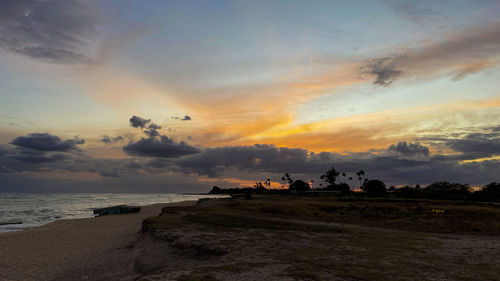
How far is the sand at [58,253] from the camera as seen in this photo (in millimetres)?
16375

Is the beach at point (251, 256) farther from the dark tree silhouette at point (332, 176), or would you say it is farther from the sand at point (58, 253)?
the dark tree silhouette at point (332, 176)

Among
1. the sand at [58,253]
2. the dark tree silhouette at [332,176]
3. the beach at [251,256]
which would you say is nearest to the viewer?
the beach at [251,256]

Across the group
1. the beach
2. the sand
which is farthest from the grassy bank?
the sand

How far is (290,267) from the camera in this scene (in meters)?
10.9

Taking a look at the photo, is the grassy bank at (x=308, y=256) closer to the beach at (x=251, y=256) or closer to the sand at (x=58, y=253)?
the beach at (x=251, y=256)

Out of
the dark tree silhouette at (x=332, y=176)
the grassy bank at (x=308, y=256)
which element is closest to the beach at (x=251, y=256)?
the grassy bank at (x=308, y=256)

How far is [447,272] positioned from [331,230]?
11916 mm

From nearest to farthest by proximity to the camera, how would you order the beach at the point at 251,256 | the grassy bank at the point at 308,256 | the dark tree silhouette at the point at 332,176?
the grassy bank at the point at 308,256, the beach at the point at 251,256, the dark tree silhouette at the point at 332,176

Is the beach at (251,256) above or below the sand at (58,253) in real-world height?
above

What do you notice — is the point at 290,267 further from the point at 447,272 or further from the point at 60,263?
the point at 60,263

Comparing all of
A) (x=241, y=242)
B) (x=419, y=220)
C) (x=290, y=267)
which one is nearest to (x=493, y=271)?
(x=290, y=267)

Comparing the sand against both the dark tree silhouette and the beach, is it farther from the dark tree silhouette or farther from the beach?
the dark tree silhouette

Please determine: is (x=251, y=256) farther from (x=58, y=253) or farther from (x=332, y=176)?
(x=332, y=176)

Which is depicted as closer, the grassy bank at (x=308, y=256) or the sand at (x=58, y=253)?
the grassy bank at (x=308, y=256)
